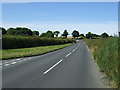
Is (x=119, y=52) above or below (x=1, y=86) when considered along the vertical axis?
above

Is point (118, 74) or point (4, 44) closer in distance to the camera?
point (118, 74)

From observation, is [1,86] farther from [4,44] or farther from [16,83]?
[4,44]

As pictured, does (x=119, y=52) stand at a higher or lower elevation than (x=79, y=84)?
higher

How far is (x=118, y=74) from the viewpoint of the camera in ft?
29.7

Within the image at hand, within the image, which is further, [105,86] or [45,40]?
[45,40]

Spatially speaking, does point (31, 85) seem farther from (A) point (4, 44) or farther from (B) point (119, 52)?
(A) point (4, 44)

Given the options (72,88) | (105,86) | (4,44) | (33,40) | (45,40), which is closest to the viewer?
(72,88)

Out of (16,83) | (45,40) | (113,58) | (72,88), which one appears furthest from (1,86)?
(45,40)

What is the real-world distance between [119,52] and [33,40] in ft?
173


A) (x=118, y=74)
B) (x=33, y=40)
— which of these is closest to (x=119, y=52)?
(x=118, y=74)

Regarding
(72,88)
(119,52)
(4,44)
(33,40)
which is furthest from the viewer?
(33,40)

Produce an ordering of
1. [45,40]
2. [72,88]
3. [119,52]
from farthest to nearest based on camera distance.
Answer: [45,40] < [119,52] < [72,88]

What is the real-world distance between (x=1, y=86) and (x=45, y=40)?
216ft

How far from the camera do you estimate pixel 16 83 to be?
9617mm
